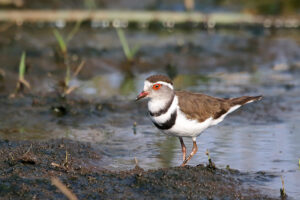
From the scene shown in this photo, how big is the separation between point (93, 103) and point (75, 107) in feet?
1.29

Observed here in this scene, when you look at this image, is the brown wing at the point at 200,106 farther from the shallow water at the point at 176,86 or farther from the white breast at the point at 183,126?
the shallow water at the point at 176,86

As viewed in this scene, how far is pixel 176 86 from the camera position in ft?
35.4

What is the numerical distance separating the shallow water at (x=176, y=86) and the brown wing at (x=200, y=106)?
61cm

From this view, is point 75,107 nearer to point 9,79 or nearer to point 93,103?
point 93,103

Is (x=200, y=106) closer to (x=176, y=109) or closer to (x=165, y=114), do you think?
(x=176, y=109)

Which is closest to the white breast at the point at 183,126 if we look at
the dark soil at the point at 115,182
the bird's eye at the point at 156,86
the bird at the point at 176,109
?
the bird at the point at 176,109

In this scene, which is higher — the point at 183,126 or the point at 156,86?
the point at 156,86

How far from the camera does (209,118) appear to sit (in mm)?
6617

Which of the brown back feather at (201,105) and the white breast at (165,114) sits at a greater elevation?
the brown back feather at (201,105)

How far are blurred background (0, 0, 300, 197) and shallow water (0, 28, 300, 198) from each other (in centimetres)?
2

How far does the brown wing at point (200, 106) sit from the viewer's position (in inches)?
250

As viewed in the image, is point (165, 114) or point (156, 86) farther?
point (156, 86)

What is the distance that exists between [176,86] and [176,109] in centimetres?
453

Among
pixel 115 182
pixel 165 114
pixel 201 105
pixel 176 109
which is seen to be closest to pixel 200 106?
pixel 201 105
